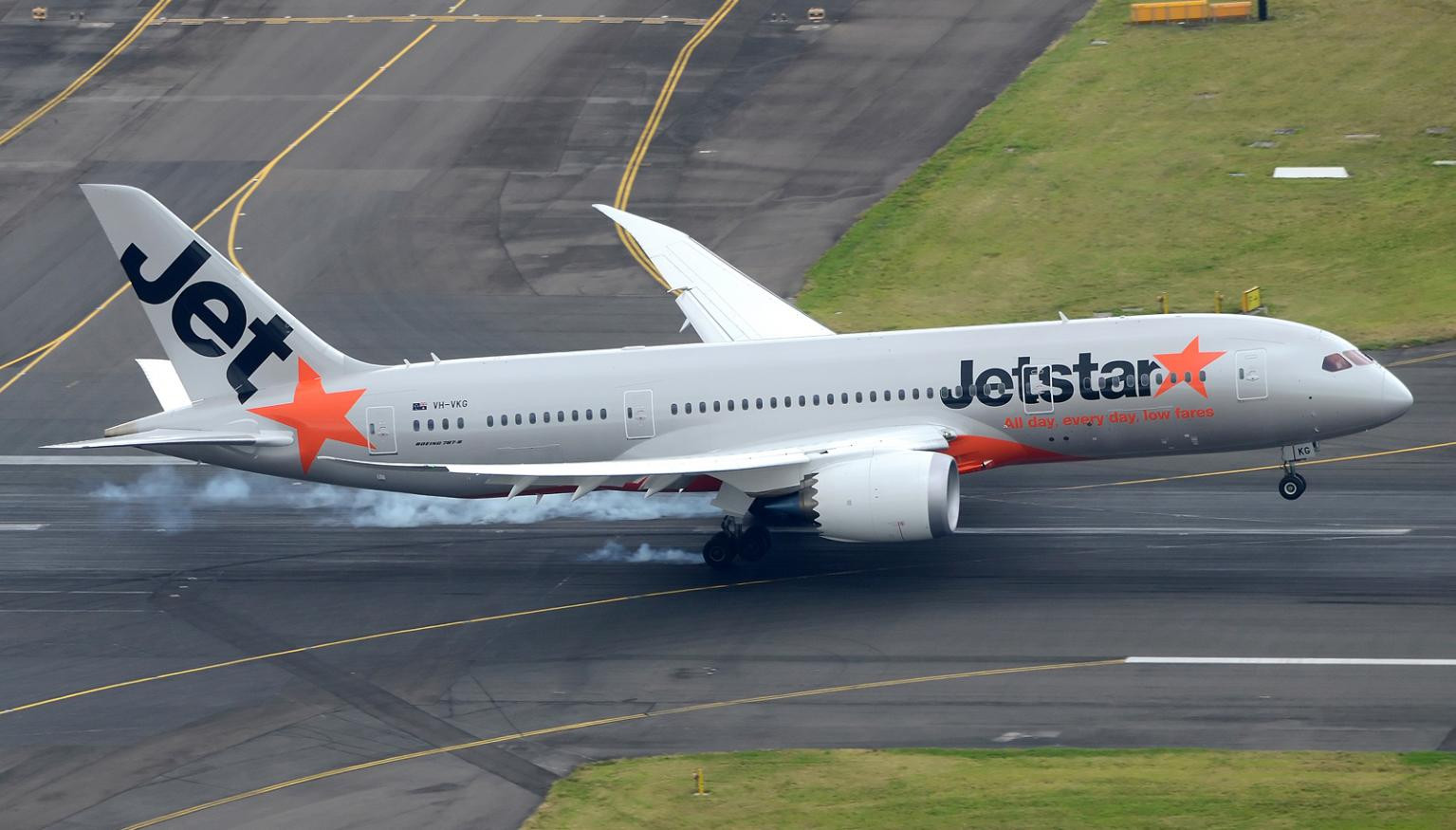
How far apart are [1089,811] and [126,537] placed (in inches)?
1116

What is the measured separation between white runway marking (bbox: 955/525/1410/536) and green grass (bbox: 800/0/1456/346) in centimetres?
1292

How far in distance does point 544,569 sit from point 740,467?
6.69m

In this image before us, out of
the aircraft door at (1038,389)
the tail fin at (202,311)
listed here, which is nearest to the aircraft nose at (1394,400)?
the aircraft door at (1038,389)

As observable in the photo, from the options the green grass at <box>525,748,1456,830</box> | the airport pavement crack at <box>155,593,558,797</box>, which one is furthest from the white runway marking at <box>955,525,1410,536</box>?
the airport pavement crack at <box>155,593,558,797</box>

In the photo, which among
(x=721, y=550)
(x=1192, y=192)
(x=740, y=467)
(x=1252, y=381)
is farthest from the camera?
(x=1192, y=192)

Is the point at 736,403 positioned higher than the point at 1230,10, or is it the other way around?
the point at 1230,10

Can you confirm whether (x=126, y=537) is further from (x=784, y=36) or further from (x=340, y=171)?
(x=784, y=36)

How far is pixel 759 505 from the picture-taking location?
43344 mm

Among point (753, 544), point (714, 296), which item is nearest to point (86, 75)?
point (714, 296)

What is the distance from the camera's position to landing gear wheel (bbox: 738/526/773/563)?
43.6m

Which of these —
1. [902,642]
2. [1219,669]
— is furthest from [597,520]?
[1219,669]

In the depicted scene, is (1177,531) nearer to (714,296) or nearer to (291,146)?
(714,296)

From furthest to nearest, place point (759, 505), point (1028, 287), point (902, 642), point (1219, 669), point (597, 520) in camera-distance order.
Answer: point (1028, 287)
point (597, 520)
point (759, 505)
point (902, 642)
point (1219, 669)

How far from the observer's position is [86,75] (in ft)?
269
